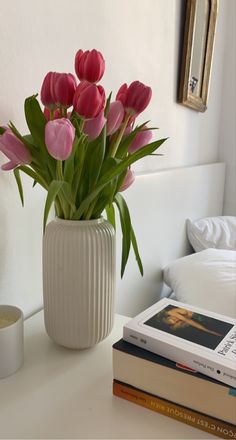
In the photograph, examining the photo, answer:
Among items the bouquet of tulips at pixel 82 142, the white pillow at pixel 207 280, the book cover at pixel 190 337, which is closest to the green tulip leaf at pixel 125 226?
the bouquet of tulips at pixel 82 142

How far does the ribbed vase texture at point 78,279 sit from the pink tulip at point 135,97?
20 cm

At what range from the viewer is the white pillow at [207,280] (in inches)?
43.0

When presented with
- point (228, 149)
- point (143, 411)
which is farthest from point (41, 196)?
point (228, 149)

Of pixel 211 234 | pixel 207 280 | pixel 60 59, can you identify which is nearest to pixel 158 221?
pixel 207 280

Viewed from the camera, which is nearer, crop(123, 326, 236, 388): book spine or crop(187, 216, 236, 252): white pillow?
crop(123, 326, 236, 388): book spine

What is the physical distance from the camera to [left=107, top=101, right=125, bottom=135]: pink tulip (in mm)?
619

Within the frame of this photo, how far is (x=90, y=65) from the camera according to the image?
570 millimetres

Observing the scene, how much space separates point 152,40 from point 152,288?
2.68ft

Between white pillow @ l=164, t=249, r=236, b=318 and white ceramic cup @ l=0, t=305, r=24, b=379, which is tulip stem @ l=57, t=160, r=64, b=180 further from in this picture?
white pillow @ l=164, t=249, r=236, b=318

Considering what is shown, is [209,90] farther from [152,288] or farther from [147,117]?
[152,288]

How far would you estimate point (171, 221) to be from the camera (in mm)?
1412

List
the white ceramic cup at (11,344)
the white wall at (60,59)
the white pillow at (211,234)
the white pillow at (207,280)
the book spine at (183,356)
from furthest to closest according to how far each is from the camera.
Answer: the white pillow at (211,234) → the white pillow at (207,280) → the white wall at (60,59) → the white ceramic cup at (11,344) → the book spine at (183,356)

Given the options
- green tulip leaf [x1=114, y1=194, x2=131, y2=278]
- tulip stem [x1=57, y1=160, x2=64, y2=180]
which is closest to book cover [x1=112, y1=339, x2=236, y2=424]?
green tulip leaf [x1=114, y1=194, x2=131, y2=278]

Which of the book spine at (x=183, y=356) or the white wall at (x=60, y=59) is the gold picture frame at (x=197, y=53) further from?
the book spine at (x=183, y=356)
